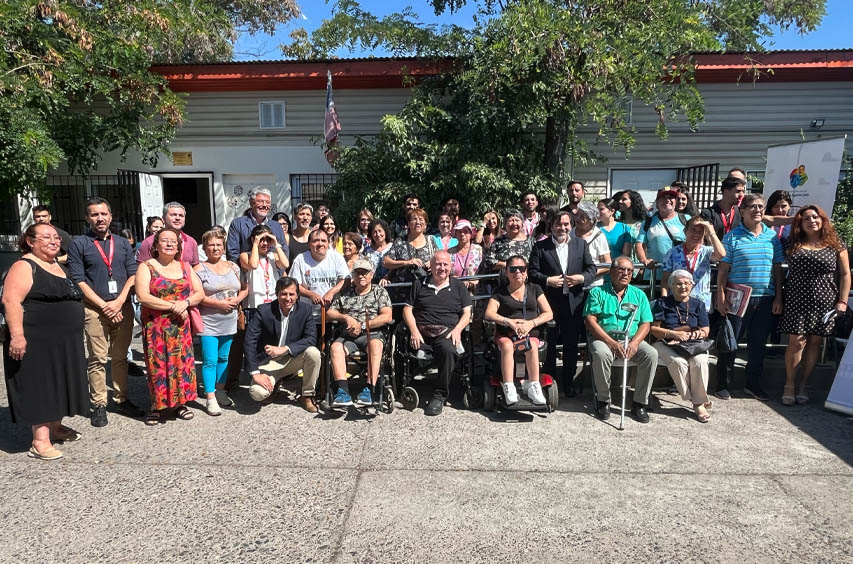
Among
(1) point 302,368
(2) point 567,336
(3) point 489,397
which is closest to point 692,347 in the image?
(2) point 567,336

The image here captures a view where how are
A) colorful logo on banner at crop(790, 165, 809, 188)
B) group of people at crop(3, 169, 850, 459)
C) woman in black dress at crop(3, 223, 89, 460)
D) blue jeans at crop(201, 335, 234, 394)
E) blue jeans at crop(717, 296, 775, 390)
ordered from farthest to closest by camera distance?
colorful logo on banner at crop(790, 165, 809, 188), blue jeans at crop(717, 296, 775, 390), blue jeans at crop(201, 335, 234, 394), group of people at crop(3, 169, 850, 459), woman in black dress at crop(3, 223, 89, 460)

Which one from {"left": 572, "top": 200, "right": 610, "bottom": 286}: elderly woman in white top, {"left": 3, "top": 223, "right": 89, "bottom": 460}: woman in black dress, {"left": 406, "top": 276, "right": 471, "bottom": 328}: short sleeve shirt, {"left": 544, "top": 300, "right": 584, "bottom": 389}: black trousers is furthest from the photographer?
{"left": 572, "top": 200, "right": 610, "bottom": 286}: elderly woman in white top

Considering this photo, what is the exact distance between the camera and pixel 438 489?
11.8ft

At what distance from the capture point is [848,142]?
36.0ft

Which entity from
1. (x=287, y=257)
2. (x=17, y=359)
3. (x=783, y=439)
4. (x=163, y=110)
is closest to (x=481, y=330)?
(x=287, y=257)

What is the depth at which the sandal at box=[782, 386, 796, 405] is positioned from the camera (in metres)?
5.15

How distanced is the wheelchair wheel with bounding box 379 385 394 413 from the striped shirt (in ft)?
10.9

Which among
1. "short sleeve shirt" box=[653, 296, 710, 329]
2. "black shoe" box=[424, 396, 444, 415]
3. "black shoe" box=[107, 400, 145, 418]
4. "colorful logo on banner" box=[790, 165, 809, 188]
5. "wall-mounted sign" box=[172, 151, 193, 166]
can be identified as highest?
"wall-mounted sign" box=[172, 151, 193, 166]

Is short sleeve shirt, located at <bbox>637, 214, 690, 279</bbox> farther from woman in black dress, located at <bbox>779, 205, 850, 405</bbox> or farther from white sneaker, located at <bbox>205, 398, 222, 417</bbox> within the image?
white sneaker, located at <bbox>205, 398, 222, 417</bbox>

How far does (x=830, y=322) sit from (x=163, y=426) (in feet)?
19.4

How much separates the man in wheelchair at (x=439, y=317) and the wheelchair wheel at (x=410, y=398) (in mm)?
126

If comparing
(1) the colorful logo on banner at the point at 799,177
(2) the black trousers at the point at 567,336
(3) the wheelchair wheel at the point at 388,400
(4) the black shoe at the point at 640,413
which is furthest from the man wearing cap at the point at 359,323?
(1) the colorful logo on banner at the point at 799,177

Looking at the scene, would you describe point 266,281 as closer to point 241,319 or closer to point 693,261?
point 241,319

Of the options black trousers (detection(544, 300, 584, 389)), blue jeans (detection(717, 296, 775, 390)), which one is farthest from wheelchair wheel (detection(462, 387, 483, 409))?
blue jeans (detection(717, 296, 775, 390))
